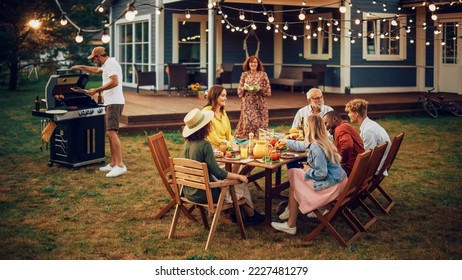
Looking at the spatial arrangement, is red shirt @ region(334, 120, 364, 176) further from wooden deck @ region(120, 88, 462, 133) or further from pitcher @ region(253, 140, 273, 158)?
wooden deck @ region(120, 88, 462, 133)

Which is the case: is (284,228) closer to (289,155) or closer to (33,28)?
(289,155)

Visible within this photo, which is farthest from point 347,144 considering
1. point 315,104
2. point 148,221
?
point 148,221

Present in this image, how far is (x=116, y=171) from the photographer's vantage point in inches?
308

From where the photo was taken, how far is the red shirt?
561 cm

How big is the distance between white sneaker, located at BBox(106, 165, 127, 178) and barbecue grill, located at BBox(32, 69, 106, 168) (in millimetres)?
644

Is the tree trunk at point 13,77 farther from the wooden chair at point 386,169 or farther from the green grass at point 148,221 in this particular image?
the wooden chair at point 386,169

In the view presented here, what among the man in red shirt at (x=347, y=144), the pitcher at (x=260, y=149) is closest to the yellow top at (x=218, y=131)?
the pitcher at (x=260, y=149)

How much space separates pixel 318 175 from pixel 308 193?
0.19 meters

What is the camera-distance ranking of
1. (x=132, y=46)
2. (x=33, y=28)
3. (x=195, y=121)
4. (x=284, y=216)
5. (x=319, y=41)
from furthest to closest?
(x=33, y=28) → (x=132, y=46) → (x=319, y=41) → (x=284, y=216) → (x=195, y=121)

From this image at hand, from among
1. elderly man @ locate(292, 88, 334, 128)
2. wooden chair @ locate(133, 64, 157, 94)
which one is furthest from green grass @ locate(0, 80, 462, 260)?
wooden chair @ locate(133, 64, 157, 94)

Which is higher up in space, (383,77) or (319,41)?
(319,41)

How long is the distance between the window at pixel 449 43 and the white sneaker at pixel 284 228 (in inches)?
520
